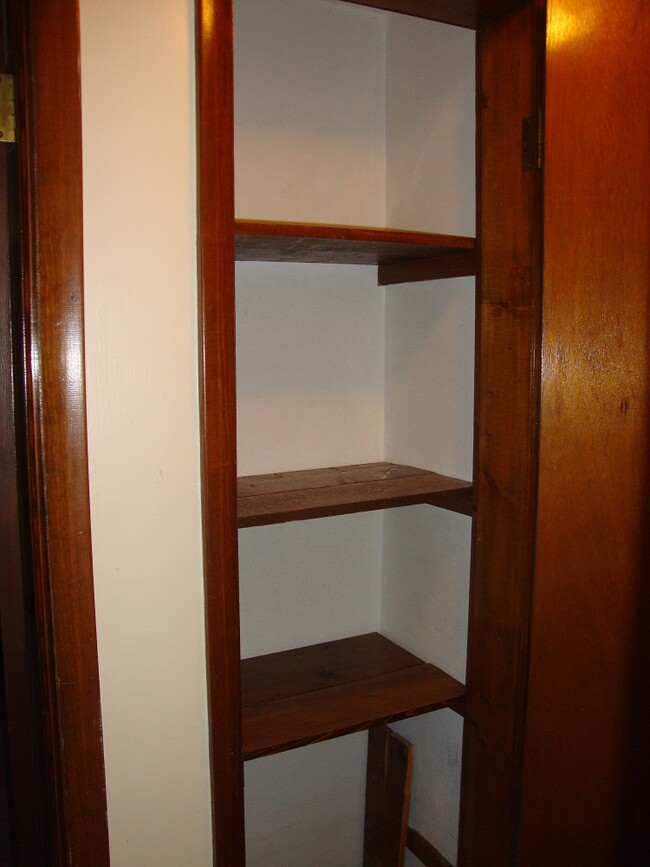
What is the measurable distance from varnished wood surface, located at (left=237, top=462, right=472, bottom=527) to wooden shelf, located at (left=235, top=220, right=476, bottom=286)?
51 centimetres

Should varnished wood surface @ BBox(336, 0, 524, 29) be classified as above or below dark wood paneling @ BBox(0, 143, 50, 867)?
above

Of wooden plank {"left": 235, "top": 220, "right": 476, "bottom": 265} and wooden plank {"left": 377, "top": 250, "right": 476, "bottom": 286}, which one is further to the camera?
wooden plank {"left": 377, "top": 250, "right": 476, "bottom": 286}

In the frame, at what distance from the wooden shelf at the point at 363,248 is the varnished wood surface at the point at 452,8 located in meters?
0.41

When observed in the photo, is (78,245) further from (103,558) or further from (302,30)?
(302,30)

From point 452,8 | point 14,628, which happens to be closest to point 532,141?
point 452,8

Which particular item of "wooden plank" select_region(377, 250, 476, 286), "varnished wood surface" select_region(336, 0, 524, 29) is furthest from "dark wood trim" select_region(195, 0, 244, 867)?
"wooden plank" select_region(377, 250, 476, 286)

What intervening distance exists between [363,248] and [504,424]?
1.68 feet

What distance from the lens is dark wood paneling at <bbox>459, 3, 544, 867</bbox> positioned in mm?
1308

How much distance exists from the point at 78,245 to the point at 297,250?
1.99ft

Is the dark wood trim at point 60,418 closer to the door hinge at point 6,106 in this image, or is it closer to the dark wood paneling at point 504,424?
the door hinge at point 6,106

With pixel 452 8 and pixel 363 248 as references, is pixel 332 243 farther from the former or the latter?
pixel 452 8

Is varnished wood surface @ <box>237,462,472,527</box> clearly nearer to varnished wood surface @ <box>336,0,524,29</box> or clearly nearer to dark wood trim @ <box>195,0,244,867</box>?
dark wood trim @ <box>195,0,244,867</box>

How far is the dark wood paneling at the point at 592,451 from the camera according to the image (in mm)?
1273

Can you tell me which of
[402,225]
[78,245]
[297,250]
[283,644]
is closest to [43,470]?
[78,245]
